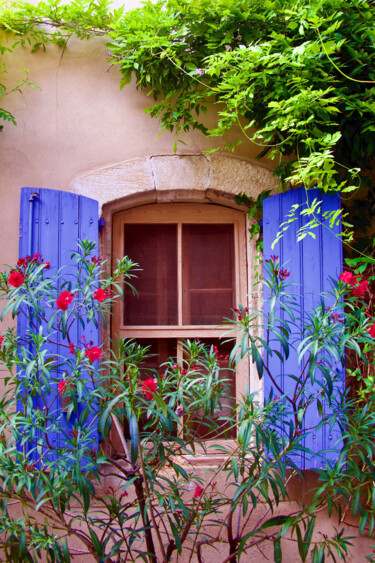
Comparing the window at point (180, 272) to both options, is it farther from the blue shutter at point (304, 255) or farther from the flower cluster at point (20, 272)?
the flower cluster at point (20, 272)

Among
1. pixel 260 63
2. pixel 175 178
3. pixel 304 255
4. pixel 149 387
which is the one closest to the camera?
pixel 149 387

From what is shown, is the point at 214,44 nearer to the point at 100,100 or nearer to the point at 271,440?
the point at 100,100

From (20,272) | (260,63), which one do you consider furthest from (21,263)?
(260,63)

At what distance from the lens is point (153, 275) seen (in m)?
3.31

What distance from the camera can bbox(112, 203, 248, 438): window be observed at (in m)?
3.25

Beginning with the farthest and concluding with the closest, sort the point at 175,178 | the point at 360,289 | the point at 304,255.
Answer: the point at 175,178 → the point at 304,255 → the point at 360,289

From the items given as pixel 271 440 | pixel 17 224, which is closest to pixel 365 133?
pixel 271 440

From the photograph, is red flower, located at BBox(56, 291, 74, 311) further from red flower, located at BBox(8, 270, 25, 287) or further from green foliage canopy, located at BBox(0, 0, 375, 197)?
green foliage canopy, located at BBox(0, 0, 375, 197)

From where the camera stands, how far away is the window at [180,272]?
325cm

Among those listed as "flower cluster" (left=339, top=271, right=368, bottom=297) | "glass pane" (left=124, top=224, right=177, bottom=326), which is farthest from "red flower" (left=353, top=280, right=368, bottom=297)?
"glass pane" (left=124, top=224, right=177, bottom=326)

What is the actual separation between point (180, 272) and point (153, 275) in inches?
7.1

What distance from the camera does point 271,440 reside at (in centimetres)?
212

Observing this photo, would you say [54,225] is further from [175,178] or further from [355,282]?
[355,282]

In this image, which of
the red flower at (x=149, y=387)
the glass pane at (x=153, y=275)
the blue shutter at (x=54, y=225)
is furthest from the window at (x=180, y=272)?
the red flower at (x=149, y=387)
